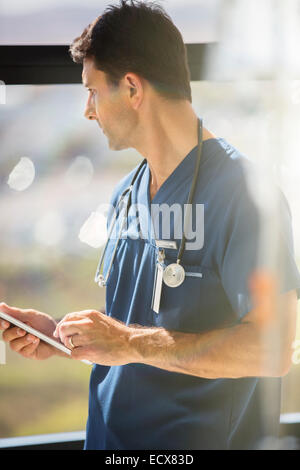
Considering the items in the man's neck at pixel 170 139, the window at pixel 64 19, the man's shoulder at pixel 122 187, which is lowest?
the man's shoulder at pixel 122 187

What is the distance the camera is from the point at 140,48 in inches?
28.9

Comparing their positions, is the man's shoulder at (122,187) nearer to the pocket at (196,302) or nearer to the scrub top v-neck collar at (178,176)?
the scrub top v-neck collar at (178,176)

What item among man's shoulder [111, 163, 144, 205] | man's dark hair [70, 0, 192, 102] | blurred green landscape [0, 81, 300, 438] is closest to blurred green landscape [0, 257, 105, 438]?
blurred green landscape [0, 81, 300, 438]

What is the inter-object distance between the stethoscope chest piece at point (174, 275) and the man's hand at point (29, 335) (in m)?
0.25

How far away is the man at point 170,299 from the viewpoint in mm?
625

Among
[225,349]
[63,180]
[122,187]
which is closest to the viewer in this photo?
[225,349]

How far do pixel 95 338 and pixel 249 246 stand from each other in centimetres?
25

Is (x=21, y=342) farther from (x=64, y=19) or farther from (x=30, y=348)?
(x=64, y=19)

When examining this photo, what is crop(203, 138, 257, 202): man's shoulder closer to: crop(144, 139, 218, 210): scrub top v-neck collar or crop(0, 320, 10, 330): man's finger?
crop(144, 139, 218, 210): scrub top v-neck collar

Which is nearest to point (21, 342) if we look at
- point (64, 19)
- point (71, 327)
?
point (71, 327)

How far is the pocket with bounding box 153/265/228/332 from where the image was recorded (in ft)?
2.18

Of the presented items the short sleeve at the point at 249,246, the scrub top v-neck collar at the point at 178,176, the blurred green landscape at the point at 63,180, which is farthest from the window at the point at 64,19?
the short sleeve at the point at 249,246

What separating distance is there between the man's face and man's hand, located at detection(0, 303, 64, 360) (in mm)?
318

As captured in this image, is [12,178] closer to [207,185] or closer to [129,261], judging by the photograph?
[129,261]
